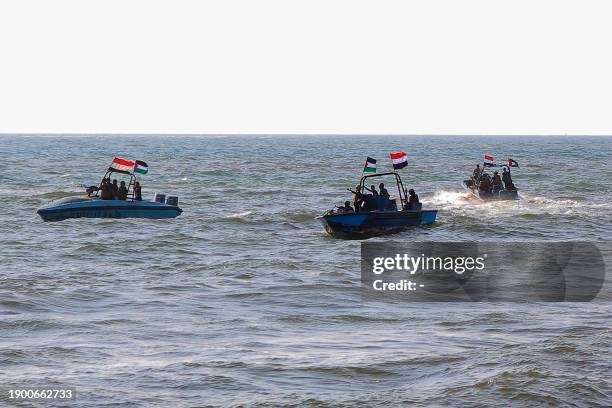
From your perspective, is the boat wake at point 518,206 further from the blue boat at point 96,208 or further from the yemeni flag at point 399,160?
the blue boat at point 96,208

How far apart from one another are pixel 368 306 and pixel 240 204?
3147 centimetres

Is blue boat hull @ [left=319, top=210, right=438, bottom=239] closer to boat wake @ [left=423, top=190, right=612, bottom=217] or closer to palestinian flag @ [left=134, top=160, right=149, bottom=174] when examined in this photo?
palestinian flag @ [left=134, top=160, right=149, bottom=174]

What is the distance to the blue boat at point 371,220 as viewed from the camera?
1328 inches

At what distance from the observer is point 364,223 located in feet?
111

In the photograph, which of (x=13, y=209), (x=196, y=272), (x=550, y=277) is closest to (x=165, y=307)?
(x=196, y=272)

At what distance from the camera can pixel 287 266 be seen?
91.7 ft

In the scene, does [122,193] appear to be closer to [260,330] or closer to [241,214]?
[241,214]

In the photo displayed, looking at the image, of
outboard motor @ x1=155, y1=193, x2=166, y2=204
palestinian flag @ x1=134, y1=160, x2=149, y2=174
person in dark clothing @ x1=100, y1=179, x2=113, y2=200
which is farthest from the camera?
outboard motor @ x1=155, y1=193, x2=166, y2=204

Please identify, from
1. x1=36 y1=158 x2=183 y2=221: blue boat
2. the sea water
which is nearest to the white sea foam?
x1=36 y1=158 x2=183 y2=221: blue boat

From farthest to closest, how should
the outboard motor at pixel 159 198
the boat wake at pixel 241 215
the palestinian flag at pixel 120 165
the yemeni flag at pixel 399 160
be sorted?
the boat wake at pixel 241 215 → the outboard motor at pixel 159 198 → the palestinian flag at pixel 120 165 → the yemeni flag at pixel 399 160

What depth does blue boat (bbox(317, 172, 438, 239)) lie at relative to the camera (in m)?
33.7

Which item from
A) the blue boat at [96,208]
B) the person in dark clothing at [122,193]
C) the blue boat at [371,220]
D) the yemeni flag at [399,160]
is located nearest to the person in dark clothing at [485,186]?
the blue boat at [371,220]

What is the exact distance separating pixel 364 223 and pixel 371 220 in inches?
12.3

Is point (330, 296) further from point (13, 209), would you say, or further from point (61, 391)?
point (13, 209)
